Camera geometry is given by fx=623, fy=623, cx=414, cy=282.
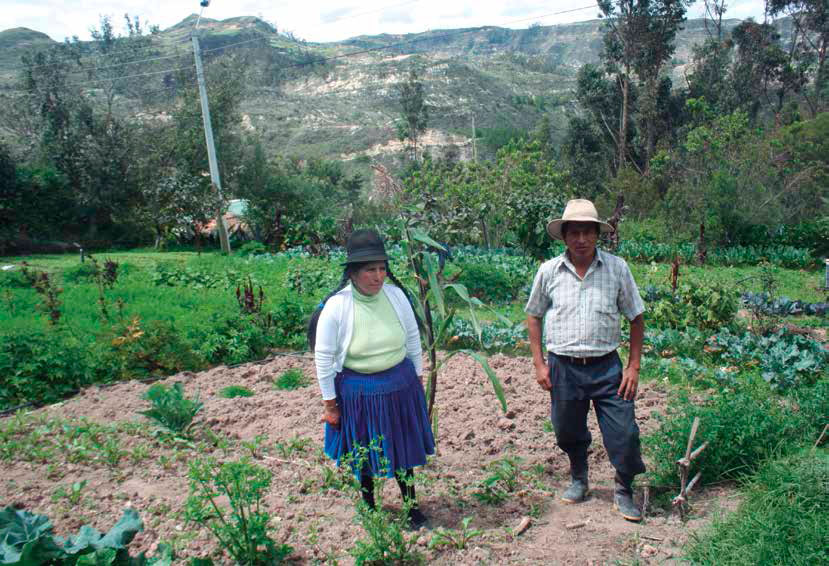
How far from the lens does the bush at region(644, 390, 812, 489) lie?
3141mm

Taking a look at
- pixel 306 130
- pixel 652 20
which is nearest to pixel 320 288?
pixel 652 20

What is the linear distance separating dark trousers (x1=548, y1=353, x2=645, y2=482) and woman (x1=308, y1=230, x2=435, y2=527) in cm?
72

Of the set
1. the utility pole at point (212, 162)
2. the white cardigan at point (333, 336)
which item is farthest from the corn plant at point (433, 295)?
the utility pole at point (212, 162)

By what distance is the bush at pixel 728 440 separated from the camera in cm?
314

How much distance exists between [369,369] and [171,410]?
76.3 inches

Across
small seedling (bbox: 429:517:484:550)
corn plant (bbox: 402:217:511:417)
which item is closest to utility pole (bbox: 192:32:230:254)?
corn plant (bbox: 402:217:511:417)

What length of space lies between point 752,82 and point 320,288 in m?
30.1

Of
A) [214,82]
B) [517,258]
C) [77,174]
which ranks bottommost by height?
[517,258]

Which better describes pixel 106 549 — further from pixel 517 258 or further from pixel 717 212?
pixel 717 212

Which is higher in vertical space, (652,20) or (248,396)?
(652,20)

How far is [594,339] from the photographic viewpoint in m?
2.96

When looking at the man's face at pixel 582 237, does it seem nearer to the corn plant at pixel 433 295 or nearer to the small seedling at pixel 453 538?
the corn plant at pixel 433 295

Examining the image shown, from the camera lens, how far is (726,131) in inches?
816

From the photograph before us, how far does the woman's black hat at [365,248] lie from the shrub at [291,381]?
2815 millimetres
